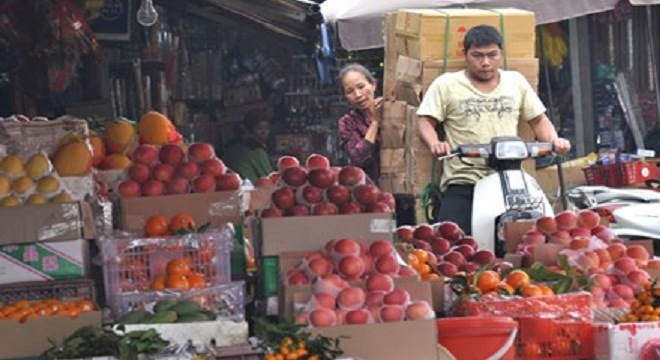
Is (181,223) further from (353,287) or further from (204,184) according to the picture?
(353,287)

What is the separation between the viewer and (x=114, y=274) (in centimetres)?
668

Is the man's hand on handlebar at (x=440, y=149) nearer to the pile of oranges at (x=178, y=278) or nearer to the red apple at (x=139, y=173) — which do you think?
the red apple at (x=139, y=173)

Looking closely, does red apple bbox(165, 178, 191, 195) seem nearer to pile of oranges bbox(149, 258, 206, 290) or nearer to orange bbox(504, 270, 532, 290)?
pile of oranges bbox(149, 258, 206, 290)

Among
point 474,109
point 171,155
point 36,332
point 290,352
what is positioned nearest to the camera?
point 290,352

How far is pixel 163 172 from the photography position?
284 inches

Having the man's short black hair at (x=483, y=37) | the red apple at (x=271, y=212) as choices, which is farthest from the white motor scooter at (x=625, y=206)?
the red apple at (x=271, y=212)

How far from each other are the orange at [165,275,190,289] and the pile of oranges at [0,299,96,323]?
326 millimetres

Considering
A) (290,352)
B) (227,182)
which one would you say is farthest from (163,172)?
(290,352)

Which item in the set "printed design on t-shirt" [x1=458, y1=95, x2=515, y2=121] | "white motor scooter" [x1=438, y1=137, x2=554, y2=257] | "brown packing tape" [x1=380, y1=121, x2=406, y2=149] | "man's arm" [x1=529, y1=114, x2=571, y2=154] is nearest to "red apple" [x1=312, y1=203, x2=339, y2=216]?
"white motor scooter" [x1=438, y1=137, x2=554, y2=257]

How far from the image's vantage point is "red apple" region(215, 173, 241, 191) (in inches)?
283

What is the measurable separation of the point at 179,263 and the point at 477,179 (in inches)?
134

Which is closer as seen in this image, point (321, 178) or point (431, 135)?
point (321, 178)

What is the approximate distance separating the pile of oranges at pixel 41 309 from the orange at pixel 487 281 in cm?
179

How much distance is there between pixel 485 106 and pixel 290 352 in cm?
414
